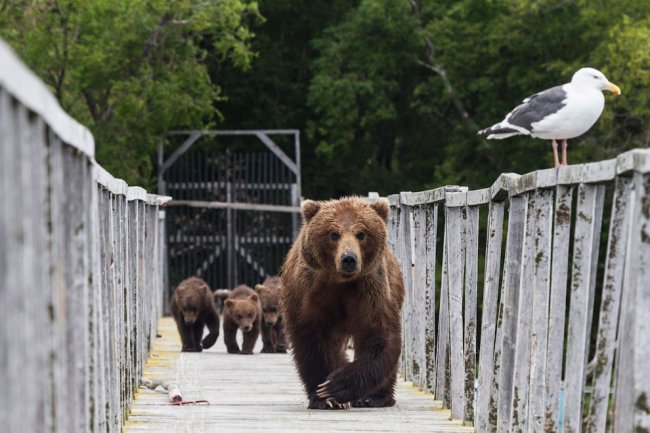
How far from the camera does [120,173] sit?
23.7 m

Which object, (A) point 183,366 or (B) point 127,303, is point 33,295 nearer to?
(B) point 127,303

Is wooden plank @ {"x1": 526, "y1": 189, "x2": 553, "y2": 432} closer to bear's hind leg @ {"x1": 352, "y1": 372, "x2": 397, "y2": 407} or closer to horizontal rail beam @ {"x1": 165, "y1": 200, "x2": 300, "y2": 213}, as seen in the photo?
bear's hind leg @ {"x1": 352, "y1": 372, "x2": 397, "y2": 407}

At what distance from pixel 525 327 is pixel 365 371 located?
238 cm

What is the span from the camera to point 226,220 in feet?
80.2

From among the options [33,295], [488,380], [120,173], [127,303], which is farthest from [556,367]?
[120,173]

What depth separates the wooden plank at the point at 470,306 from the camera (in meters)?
7.37

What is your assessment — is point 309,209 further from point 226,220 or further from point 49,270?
point 226,220

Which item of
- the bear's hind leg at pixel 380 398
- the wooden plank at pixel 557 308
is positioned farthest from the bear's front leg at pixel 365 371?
the wooden plank at pixel 557 308

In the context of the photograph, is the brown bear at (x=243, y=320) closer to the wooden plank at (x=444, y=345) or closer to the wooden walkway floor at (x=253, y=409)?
the wooden walkway floor at (x=253, y=409)

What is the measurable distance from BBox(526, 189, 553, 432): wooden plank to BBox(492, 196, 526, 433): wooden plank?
496mm

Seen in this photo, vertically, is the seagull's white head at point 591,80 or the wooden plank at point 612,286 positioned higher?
the seagull's white head at point 591,80

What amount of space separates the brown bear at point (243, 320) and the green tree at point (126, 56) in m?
10.8

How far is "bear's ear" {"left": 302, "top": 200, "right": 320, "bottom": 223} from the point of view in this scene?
8.34 m

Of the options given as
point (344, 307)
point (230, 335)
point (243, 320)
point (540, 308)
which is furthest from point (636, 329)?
point (230, 335)
